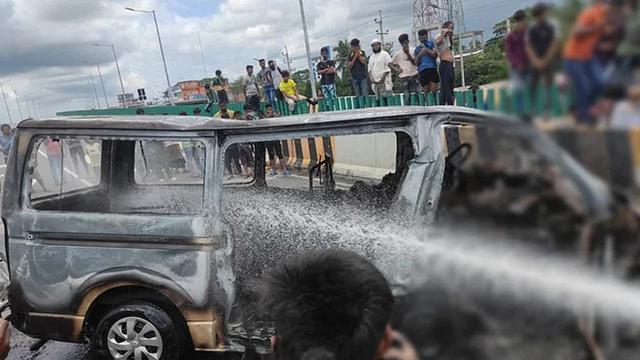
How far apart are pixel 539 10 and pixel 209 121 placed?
2748 mm

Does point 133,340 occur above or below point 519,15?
below

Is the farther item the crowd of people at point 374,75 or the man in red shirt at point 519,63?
the crowd of people at point 374,75

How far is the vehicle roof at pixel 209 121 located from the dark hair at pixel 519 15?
2.30 meters

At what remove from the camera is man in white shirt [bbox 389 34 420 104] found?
8.53 meters


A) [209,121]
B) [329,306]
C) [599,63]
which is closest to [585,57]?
[599,63]

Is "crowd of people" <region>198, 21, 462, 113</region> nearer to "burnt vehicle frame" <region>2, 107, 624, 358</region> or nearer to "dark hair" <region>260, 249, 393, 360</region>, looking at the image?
"burnt vehicle frame" <region>2, 107, 624, 358</region>

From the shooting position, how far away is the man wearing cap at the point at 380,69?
9.51 m

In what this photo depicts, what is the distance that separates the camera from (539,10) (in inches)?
23.0

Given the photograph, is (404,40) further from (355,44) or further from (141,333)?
(141,333)

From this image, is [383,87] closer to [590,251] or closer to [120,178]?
[120,178]

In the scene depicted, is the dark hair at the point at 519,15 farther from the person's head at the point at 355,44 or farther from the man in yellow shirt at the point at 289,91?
the man in yellow shirt at the point at 289,91

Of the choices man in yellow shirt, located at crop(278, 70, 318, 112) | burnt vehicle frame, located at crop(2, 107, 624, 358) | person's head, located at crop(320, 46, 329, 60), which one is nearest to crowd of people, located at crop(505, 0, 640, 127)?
burnt vehicle frame, located at crop(2, 107, 624, 358)

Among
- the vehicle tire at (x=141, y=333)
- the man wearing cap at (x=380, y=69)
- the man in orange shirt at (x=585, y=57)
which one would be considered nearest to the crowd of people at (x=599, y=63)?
the man in orange shirt at (x=585, y=57)

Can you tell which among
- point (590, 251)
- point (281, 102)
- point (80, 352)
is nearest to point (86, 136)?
point (80, 352)
